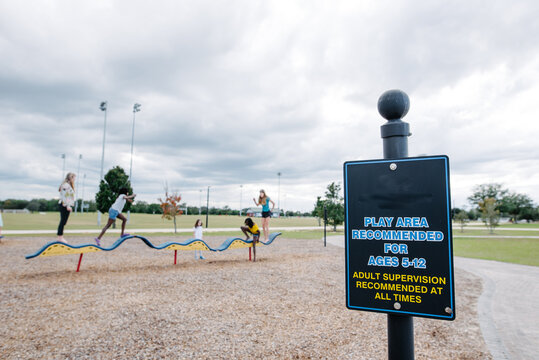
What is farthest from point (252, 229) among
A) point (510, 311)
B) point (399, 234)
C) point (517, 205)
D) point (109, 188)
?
point (517, 205)

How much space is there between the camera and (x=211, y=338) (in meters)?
3.89

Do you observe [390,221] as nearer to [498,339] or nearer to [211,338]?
[211,338]

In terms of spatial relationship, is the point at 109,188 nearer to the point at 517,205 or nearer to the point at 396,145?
the point at 396,145

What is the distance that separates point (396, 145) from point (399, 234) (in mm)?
506

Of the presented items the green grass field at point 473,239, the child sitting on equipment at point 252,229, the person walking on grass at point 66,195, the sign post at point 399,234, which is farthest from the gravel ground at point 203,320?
the green grass field at point 473,239

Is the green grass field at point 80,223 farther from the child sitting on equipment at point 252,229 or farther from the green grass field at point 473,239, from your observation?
the child sitting on equipment at point 252,229

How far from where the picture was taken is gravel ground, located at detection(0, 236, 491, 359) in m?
3.59

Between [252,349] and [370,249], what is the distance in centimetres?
247

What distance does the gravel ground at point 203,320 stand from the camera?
359 cm

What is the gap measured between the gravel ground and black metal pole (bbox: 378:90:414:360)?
192 cm

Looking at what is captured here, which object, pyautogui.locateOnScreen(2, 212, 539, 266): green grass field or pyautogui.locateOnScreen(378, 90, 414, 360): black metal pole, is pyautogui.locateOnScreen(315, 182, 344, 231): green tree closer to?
pyautogui.locateOnScreen(2, 212, 539, 266): green grass field

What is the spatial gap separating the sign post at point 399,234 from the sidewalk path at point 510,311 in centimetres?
282

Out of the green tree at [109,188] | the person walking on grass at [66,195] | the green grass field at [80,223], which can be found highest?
the green tree at [109,188]

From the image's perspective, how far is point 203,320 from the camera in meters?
4.55
